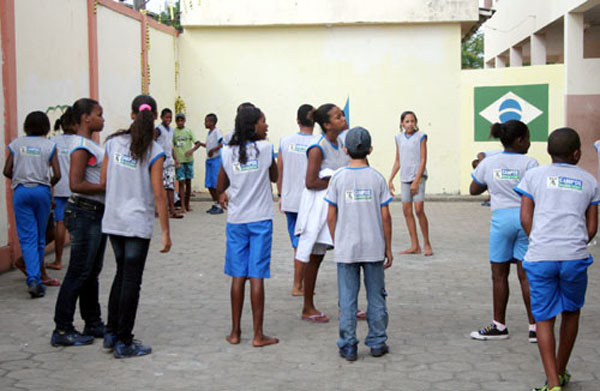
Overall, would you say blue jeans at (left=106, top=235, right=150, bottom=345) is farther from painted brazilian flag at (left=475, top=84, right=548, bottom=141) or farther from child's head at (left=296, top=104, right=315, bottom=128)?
painted brazilian flag at (left=475, top=84, right=548, bottom=141)

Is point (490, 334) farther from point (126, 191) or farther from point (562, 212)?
point (126, 191)

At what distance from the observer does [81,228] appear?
5953 millimetres

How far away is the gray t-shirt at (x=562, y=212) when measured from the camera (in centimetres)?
473

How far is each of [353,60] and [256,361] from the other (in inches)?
487

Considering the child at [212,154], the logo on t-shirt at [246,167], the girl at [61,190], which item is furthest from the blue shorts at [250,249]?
the child at [212,154]

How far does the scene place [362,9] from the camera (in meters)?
17.0

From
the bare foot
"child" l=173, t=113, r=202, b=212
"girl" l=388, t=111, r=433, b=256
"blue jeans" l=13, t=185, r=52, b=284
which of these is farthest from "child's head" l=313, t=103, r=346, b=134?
"child" l=173, t=113, r=202, b=212

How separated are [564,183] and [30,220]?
5.38m

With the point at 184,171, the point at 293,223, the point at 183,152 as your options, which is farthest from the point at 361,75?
the point at 293,223

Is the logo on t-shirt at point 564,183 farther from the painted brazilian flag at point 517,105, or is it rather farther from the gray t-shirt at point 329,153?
the painted brazilian flag at point 517,105

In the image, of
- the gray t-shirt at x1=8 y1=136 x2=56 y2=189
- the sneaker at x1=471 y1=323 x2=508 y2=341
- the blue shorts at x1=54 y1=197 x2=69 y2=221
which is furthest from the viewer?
the blue shorts at x1=54 y1=197 x2=69 y2=221

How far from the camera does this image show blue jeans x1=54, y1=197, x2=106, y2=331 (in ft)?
19.5

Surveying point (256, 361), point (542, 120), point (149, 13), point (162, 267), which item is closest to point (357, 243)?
point (256, 361)

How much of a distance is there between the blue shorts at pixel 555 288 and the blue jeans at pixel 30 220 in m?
5.06
